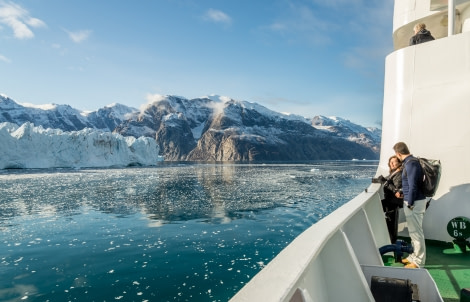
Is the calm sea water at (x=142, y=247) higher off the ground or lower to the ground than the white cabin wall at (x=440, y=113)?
lower

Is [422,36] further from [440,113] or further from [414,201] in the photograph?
[414,201]

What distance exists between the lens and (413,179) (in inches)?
162

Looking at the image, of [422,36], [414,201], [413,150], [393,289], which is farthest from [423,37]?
[393,289]

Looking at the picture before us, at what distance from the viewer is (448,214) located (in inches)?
197

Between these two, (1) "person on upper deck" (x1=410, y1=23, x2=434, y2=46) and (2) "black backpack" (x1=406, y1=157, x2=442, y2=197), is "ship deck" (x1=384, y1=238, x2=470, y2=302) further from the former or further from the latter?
(1) "person on upper deck" (x1=410, y1=23, x2=434, y2=46)

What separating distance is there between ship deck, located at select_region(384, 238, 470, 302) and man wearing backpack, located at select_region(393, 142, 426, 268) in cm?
22

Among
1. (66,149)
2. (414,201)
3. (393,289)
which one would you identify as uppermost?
(66,149)

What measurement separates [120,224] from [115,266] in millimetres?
5471

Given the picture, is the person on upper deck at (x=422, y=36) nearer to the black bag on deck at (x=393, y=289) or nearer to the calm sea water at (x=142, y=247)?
the black bag on deck at (x=393, y=289)

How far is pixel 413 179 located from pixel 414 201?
38cm

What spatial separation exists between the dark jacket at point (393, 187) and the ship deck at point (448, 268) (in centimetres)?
93

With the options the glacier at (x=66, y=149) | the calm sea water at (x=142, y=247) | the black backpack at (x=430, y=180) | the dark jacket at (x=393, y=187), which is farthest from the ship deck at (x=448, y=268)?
the glacier at (x=66, y=149)

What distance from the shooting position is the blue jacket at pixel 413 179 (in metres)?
4.10

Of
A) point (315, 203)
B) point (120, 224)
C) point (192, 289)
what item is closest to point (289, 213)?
point (315, 203)
